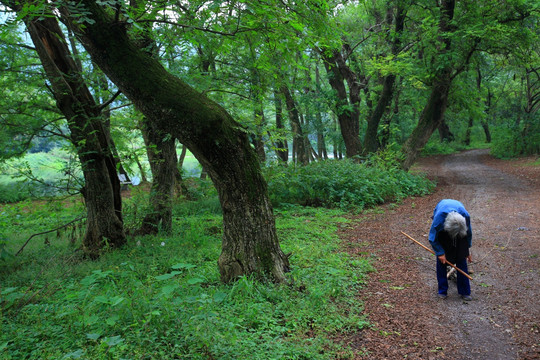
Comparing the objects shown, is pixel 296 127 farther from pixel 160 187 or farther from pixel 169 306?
pixel 169 306

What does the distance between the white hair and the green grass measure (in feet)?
5.06

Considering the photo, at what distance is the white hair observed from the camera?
182 inches

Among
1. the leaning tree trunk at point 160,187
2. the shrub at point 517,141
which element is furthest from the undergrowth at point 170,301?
the shrub at point 517,141

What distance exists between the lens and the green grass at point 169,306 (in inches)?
118

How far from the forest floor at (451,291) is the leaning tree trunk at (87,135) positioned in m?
4.74

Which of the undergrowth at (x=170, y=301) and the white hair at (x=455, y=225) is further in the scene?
the white hair at (x=455, y=225)

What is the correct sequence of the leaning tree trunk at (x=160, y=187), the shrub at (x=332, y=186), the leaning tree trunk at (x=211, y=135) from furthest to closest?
the shrub at (x=332, y=186) → the leaning tree trunk at (x=160, y=187) → the leaning tree trunk at (x=211, y=135)

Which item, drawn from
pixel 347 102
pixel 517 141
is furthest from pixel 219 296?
pixel 517 141

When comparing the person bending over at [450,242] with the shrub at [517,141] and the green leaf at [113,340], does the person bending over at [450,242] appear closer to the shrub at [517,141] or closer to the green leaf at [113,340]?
the green leaf at [113,340]

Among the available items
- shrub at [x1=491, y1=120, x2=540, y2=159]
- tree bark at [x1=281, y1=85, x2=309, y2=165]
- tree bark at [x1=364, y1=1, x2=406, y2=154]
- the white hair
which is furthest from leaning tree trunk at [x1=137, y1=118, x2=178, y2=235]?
shrub at [x1=491, y1=120, x2=540, y2=159]

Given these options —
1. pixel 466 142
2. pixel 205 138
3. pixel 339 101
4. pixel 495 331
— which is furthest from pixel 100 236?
pixel 466 142

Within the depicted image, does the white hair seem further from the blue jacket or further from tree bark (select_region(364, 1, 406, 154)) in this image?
tree bark (select_region(364, 1, 406, 154))

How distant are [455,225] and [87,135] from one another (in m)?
6.14

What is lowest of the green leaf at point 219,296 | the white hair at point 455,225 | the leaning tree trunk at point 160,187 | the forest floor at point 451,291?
the forest floor at point 451,291
